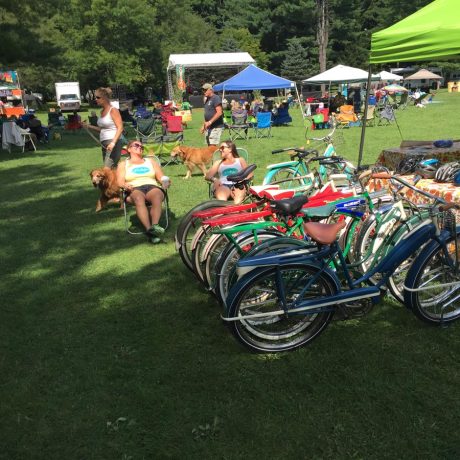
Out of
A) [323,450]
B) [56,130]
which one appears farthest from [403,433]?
[56,130]

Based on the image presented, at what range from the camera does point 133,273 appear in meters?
4.93

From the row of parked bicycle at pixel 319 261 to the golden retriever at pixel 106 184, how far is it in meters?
3.35

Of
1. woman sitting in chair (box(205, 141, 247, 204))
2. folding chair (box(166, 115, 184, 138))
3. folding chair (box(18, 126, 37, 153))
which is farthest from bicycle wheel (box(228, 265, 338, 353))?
folding chair (box(18, 126, 37, 153))

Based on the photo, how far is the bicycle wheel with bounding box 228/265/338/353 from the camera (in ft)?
10.3

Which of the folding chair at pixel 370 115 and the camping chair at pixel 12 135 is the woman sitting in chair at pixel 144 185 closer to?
the camping chair at pixel 12 135

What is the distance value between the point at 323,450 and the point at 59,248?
4276 millimetres

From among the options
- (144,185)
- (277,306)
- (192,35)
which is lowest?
(277,306)

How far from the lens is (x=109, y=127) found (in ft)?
23.8

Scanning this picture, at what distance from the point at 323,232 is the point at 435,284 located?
1.11 m

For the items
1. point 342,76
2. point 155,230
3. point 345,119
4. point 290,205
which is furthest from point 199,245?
point 342,76

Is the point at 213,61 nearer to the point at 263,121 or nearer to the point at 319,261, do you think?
the point at 263,121

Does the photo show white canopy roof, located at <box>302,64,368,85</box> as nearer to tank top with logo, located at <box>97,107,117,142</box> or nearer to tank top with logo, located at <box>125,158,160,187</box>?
tank top with logo, located at <box>97,107,117,142</box>

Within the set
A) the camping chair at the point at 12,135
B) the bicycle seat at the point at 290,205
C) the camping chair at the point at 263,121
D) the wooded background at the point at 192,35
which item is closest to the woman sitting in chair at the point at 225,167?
the bicycle seat at the point at 290,205

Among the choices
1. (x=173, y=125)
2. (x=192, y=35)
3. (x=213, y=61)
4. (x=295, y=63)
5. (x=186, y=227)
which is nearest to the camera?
(x=186, y=227)
